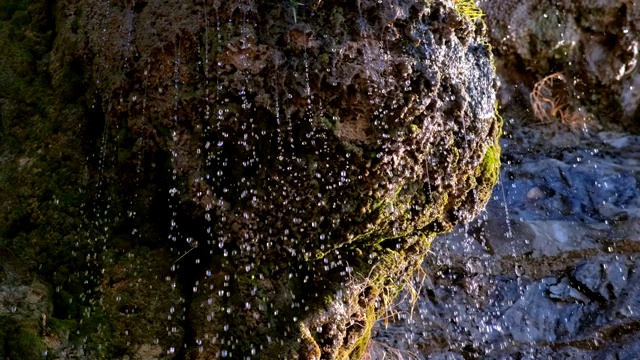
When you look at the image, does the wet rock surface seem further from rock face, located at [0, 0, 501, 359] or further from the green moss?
the green moss

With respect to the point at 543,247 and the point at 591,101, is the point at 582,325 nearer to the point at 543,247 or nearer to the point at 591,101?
the point at 543,247

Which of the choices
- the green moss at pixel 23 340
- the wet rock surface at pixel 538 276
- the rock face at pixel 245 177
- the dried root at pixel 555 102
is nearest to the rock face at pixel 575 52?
the dried root at pixel 555 102

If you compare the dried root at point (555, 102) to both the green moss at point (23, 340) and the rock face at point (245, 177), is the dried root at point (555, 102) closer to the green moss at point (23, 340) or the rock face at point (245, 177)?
the rock face at point (245, 177)

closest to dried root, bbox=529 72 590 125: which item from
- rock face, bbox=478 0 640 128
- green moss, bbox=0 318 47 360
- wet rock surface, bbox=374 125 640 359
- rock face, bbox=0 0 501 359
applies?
rock face, bbox=478 0 640 128

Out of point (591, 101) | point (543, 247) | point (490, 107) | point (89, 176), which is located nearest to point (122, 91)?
point (89, 176)

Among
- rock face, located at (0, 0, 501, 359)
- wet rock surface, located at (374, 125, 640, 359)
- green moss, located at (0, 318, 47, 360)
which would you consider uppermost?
rock face, located at (0, 0, 501, 359)

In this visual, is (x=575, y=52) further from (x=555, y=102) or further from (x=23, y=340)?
(x=23, y=340)
